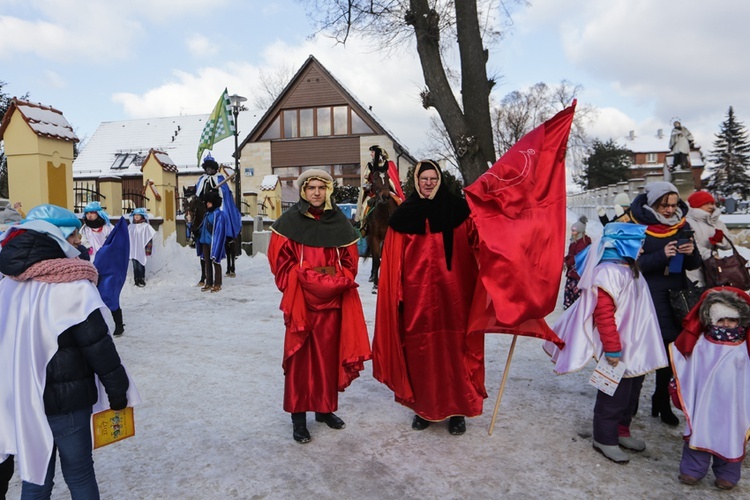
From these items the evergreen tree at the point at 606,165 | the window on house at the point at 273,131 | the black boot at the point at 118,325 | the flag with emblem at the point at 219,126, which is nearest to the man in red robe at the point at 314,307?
the black boot at the point at 118,325

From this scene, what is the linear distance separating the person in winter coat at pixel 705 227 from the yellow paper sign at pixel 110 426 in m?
4.39

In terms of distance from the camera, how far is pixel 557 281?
345cm

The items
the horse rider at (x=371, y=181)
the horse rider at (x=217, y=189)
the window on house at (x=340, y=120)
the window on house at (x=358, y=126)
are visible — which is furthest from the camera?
the window on house at (x=340, y=120)

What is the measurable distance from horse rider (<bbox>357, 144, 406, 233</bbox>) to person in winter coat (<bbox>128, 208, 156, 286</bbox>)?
408 centimetres

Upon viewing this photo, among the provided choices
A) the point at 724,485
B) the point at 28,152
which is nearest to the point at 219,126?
the point at 28,152

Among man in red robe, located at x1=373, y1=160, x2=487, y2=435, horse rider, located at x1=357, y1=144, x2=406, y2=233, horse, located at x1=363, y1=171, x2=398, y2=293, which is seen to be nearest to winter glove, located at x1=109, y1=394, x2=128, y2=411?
man in red robe, located at x1=373, y1=160, x2=487, y2=435

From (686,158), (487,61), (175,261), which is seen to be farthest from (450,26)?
(686,158)

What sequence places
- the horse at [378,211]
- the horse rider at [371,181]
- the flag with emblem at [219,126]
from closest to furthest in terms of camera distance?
the horse at [378,211] < the horse rider at [371,181] < the flag with emblem at [219,126]

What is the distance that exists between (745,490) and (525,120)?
38.9m

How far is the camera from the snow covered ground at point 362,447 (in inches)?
120

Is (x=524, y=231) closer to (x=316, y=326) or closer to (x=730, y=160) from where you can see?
(x=316, y=326)

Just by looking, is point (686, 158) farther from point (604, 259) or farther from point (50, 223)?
point (50, 223)

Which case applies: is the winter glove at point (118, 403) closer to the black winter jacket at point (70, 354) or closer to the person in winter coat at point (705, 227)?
the black winter jacket at point (70, 354)

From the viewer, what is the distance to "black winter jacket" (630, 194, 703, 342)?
359cm
